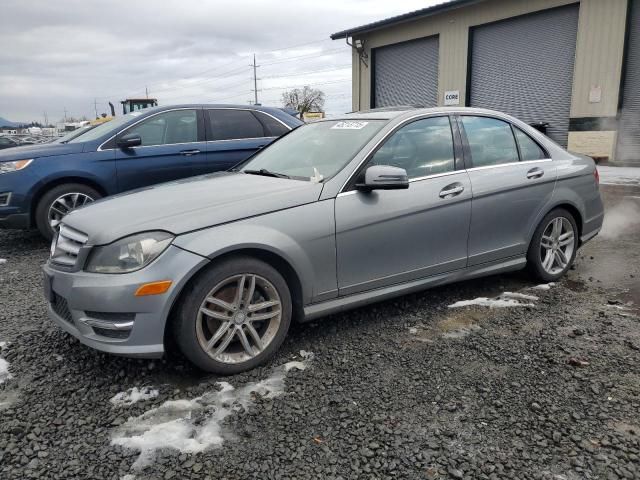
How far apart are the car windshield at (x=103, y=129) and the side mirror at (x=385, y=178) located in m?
4.33

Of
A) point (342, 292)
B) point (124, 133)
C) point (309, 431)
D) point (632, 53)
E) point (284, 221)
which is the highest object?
point (632, 53)

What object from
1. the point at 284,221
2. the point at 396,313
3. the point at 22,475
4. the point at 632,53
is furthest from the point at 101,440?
the point at 632,53

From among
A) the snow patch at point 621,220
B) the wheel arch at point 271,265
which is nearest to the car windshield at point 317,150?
the wheel arch at point 271,265

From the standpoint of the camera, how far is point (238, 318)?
3102mm

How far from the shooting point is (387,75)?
20891 millimetres

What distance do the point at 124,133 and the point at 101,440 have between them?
15.9 ft

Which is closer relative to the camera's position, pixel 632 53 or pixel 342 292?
pixel 342 292

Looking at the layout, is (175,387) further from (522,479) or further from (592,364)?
(592,364)

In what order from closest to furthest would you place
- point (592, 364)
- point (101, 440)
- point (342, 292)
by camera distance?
point (101, 440), point (592, 364), point (342, 292)

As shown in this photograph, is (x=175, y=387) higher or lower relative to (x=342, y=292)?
lower

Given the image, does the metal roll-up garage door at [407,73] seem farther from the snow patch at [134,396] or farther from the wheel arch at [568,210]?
the snow patch at [134,396]

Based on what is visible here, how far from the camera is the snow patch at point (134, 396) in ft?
9.37

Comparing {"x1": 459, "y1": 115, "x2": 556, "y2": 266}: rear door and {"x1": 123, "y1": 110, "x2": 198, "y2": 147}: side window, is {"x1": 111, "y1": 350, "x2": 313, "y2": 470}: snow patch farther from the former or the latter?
{"x1": 123, "y1": 110, "x2": 198, "y2": 147}: side window

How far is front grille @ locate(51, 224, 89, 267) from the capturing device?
120 inches
